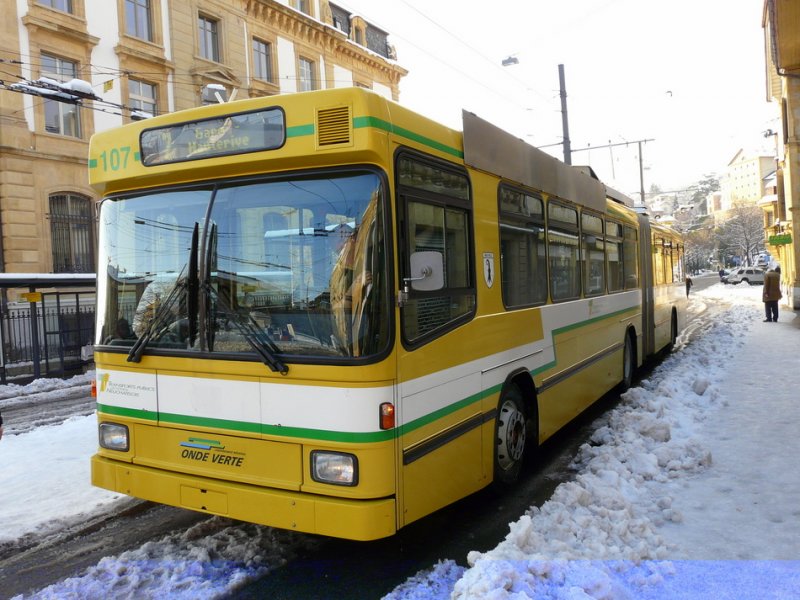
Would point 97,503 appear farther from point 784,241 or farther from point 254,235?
point 784,241

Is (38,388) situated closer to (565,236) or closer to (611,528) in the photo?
(565,236)

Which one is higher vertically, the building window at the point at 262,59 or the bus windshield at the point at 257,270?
the building window at the point at 262,59

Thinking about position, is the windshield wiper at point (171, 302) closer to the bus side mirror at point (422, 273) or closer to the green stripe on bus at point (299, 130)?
the green stripe on bus at point (299, 130)

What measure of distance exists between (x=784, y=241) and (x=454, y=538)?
30.6 meters

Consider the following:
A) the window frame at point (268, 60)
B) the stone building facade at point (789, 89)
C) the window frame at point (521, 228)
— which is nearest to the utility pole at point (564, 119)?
the stone building facade at point (789, 89)

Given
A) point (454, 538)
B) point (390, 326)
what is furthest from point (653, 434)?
point (390, 326)

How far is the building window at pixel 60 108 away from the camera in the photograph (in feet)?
69.0

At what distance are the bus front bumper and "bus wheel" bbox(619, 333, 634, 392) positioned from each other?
23.1ft

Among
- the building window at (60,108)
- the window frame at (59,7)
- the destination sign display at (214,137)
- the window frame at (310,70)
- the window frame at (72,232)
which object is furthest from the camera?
the window frame at (310,70)

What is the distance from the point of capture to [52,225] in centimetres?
2133

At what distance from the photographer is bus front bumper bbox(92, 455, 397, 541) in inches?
143

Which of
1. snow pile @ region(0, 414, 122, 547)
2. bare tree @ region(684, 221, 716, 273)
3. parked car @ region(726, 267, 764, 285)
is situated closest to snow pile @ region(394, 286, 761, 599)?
snow pile @ region(0, 414, 122, 547)

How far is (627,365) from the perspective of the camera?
10.1 meters

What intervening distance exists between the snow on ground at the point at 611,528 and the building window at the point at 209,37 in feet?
75.4
